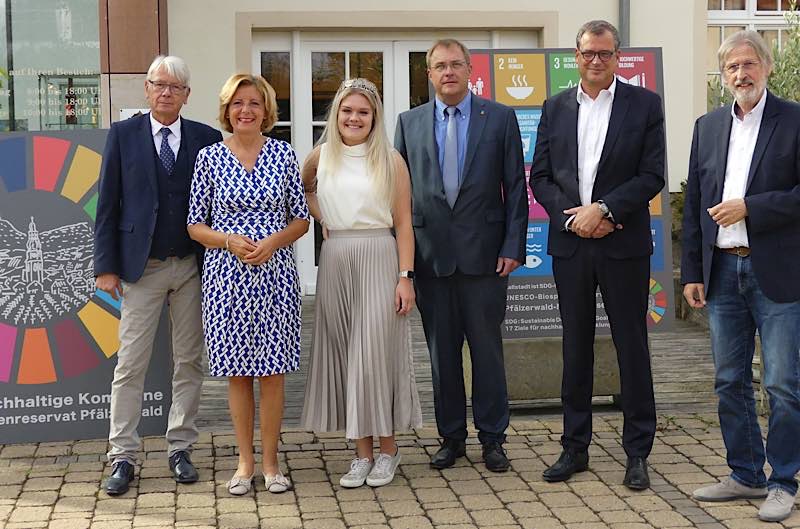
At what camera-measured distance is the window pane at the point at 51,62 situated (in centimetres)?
967

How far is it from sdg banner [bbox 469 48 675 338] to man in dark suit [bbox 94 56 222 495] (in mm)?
1780

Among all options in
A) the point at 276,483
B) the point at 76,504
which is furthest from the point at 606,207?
the point at 76,504

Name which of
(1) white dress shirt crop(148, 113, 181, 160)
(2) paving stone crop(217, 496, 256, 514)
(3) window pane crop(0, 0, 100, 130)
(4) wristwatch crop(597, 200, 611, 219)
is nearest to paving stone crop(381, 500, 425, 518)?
(2) paving stone crop(217, 496, 256, 514)

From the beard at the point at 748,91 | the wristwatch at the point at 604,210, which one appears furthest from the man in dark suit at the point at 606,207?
the beard at the point at 748,91

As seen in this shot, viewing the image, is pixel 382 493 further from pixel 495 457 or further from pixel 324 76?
pixel 324 76

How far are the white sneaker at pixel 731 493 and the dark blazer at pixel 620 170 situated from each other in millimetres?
1079

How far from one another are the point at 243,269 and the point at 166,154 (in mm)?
692

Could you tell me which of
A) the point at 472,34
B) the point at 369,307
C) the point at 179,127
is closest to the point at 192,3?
the point at 472,34

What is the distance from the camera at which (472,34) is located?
10.6 metres

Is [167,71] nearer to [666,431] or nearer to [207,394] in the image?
[207,394]

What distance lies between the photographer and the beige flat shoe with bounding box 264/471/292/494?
500 cm

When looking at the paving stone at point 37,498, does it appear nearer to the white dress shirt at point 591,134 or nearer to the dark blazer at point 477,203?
the dark blazer at point 477,203

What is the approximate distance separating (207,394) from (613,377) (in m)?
2.52

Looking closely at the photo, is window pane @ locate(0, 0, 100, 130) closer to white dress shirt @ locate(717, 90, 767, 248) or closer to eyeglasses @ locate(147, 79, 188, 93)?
eyeglasses @ locate(147, 79, 188, 93)
